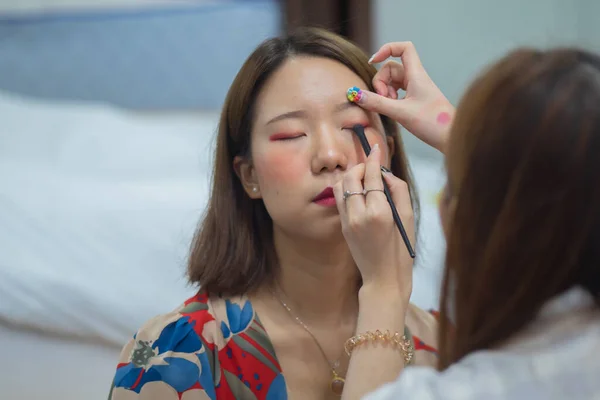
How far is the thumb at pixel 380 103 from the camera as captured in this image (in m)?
1.03

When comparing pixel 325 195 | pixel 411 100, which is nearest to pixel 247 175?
pixel 325 195

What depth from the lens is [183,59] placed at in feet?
9.57

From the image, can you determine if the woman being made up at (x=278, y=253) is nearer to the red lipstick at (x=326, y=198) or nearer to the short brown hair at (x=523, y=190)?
the red lipstick at (x=326, y=198)

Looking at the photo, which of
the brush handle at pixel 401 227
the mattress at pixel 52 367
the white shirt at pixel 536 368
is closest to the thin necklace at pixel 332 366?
the brush handle at pixel 401 227

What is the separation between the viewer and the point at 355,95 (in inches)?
40.6

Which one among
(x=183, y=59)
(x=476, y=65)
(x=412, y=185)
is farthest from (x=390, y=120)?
(x=183, y=59)

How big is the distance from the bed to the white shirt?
0.30m

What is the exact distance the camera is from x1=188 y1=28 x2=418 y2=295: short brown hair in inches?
42.4

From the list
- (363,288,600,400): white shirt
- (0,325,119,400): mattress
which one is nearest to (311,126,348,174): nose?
(363,288,600,400): white shirt

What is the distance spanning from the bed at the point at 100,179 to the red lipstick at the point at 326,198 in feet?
0.52

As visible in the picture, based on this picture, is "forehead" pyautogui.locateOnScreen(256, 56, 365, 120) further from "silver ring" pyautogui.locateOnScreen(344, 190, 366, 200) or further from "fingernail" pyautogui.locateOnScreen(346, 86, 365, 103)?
"silver ring" pyautogui.locateOnScreen(344, 190, 366, 200)

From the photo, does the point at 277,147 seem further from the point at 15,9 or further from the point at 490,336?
the point at 15,9

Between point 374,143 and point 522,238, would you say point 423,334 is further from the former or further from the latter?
point 522,238

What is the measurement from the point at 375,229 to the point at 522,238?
10.1 inches
